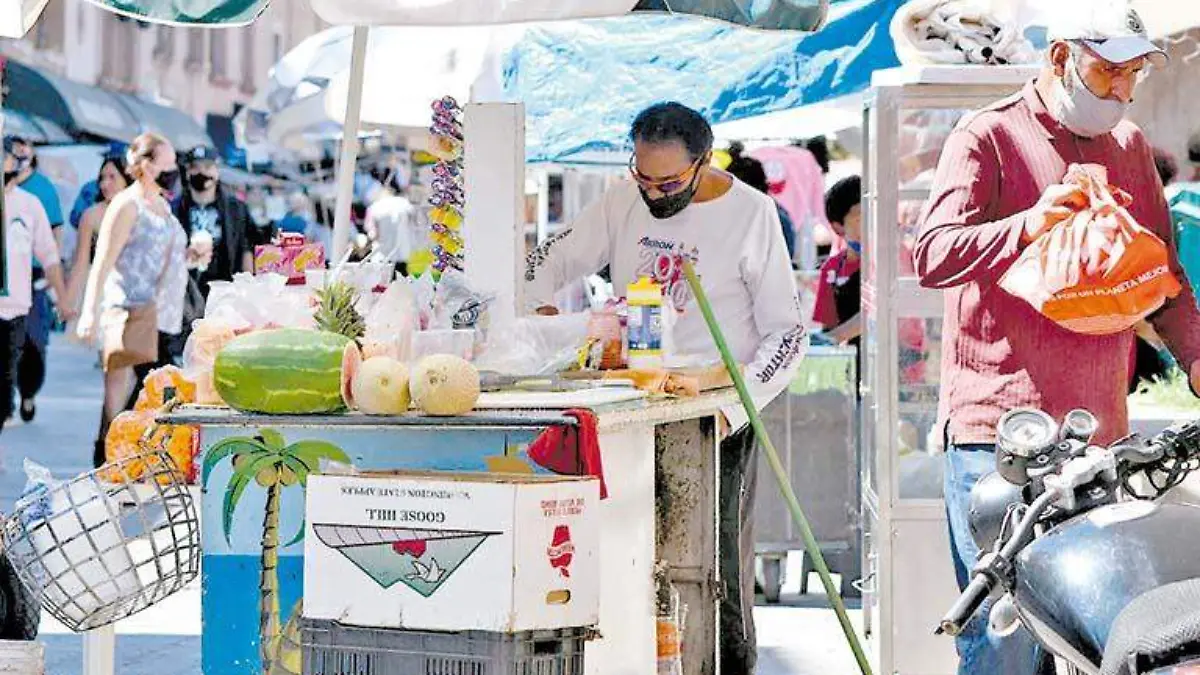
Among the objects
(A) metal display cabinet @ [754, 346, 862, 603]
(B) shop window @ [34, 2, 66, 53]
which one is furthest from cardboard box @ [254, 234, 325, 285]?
(B) shop window @ [34, 2, 66, 53]

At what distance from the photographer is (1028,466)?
4.23m

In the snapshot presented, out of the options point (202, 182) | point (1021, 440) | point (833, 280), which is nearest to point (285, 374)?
point (1021, 440)

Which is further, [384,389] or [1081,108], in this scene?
[1081,108]

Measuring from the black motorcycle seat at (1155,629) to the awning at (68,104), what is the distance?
30159 mm

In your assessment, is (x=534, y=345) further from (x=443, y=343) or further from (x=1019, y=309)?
(x=1019, y=309)

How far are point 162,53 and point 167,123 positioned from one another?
24.7ft

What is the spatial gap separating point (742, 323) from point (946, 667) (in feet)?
4.52

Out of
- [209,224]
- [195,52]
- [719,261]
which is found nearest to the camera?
[719,261]

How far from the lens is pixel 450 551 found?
5000mm

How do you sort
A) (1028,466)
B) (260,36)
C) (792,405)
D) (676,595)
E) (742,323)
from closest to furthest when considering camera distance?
(1028,466) → (676,595) → (742,323) → (792,405) → (260,36)

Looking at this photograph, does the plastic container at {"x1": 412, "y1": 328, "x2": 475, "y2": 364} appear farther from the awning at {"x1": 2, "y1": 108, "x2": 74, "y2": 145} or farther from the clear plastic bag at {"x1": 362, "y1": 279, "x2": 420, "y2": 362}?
the awning at {"x1": 2, "y1": 108, "x2": 74, "y2": 145}

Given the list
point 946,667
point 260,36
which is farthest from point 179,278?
A: point 260,36

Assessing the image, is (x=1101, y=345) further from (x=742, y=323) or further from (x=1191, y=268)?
(x=1191, y=268)

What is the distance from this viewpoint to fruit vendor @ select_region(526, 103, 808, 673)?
7023 millimetres
